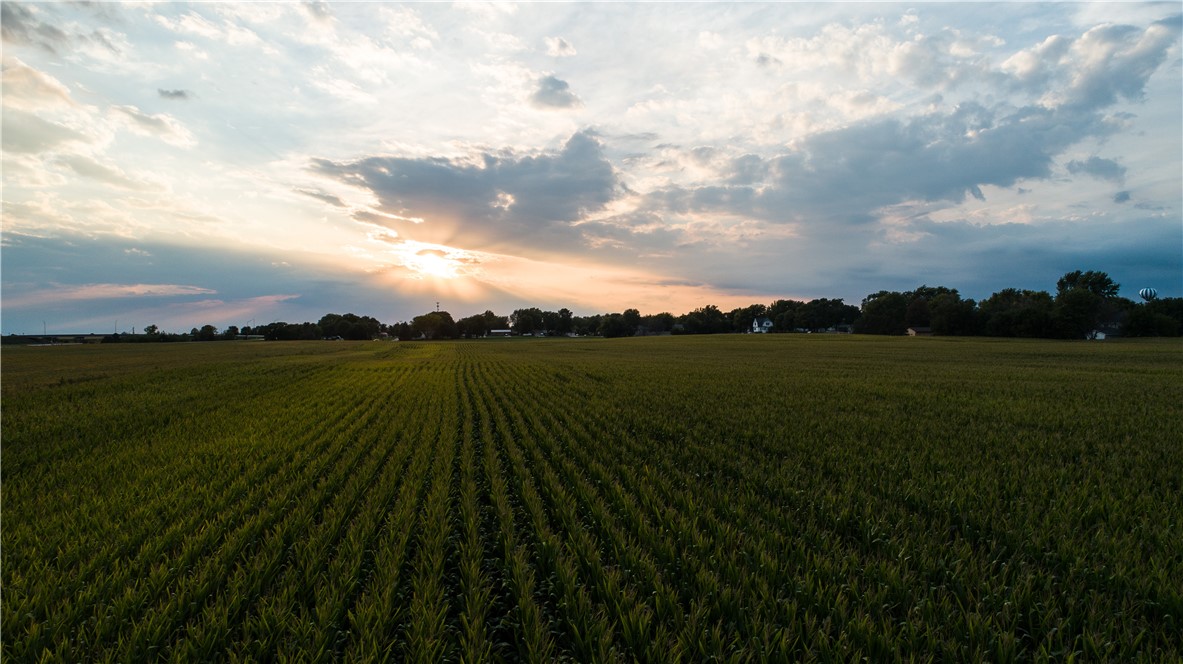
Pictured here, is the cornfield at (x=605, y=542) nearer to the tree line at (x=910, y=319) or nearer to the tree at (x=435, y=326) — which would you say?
the tree line at (x=910, y=319)

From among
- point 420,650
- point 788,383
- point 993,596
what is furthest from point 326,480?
point 788,383

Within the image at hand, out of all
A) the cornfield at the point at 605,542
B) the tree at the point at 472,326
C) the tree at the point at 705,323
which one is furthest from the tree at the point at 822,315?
the cornfield at the point at 605,542

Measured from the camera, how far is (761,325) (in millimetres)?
174875

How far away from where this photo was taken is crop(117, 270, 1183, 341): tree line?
86.6 metres

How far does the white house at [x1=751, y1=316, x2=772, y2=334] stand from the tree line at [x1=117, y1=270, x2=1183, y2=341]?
42.0 inches

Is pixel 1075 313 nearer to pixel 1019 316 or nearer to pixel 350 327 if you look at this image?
pixel 1019 316

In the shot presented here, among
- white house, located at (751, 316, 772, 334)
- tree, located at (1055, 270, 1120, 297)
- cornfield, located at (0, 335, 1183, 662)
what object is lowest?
cornfield, located at (0, 335, 1183, 662)

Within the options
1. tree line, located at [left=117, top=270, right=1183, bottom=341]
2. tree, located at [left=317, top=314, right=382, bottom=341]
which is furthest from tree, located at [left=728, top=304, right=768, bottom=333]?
tree, located at [left=317, top=314, right=382, bottom=341]

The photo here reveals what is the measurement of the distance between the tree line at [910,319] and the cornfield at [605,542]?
332ft

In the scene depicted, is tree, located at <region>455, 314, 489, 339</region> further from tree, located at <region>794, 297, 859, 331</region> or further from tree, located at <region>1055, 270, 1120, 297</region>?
tree, located at <region>1055, 270, 1120, 297</region>

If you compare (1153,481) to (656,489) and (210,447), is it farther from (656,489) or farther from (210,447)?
(210,447)

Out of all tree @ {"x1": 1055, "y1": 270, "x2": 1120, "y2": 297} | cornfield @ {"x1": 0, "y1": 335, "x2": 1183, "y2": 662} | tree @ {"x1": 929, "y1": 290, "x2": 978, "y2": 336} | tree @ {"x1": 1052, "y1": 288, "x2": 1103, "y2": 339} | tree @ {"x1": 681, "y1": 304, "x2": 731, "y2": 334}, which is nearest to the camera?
cornfield @ {"x1": 0, "y1": 335, "x2": 1183, "y2": 662}

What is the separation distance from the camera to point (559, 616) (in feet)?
15.0

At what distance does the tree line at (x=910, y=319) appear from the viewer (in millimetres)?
86562
